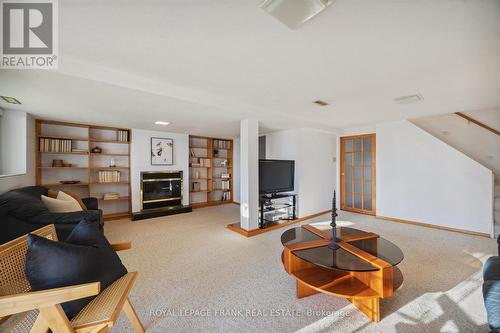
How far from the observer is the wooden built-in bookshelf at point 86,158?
382cm

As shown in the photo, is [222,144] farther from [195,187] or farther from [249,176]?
[249,176]

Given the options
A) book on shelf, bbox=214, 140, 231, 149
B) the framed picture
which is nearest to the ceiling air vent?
the framed picture

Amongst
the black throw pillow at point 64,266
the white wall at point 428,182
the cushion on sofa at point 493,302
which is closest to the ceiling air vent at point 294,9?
the black throw pillow at point 64,266

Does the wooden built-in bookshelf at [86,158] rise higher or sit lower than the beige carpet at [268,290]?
higher

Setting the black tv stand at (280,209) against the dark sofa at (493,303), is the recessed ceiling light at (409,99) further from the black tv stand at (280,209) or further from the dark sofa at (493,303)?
the black tv stand at (280,209)

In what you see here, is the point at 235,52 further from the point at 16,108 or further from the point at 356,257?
the point at 16,108

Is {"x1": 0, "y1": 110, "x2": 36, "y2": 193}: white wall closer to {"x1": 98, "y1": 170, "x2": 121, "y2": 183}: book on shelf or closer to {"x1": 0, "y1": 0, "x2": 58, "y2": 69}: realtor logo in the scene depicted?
{"x1": 98, "y1": 170, "x2": 121, "y2": 183}: book on shelf

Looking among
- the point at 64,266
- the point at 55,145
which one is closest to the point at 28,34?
the point at 64,266

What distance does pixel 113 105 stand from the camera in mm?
2686

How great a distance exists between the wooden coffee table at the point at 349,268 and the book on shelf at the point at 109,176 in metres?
4.25

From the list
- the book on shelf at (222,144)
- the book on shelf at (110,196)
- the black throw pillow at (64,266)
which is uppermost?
the book on shelf at (222,144)

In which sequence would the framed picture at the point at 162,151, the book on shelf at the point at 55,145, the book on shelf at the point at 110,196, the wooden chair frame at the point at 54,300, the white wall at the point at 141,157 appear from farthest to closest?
the framed picture at the point at 162,151, the white wall at the point at 141,157, the book on shelf at the point at 110,196, the book on shelf at the point at 55,145, the wooden chair frame at the point at 54,300

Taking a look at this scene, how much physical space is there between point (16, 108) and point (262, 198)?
4.25m

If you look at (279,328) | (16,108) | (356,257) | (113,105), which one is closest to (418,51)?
(356,257)
